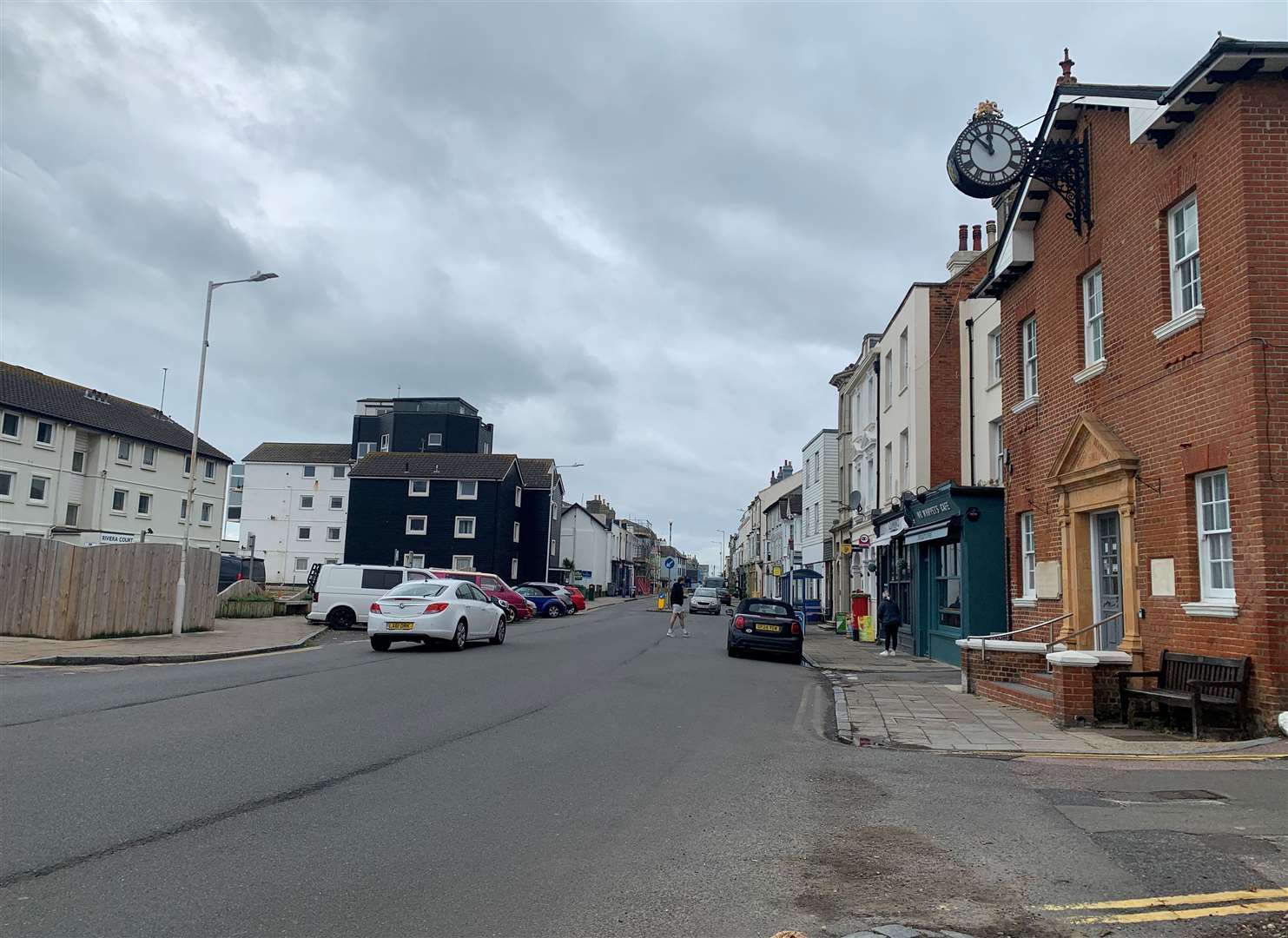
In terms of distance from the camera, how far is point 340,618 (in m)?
27.0

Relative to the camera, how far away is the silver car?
55469 mm

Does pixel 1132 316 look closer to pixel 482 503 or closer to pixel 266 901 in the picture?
pixel 266 901

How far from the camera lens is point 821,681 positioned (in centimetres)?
1756

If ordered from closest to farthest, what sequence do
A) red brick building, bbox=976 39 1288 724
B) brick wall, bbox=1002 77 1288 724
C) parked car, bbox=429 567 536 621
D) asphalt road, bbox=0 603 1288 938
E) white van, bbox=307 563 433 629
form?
asphalt road, bbox=0 603 1288 938
brick wall, bbox=1002 77 1288 724
red brick building, bbox=976 39 1288 724
white van, bbox=307 563 433 629
parked car, bbox=429 567 536 621

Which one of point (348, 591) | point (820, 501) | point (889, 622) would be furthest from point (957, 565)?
point (820, 501)

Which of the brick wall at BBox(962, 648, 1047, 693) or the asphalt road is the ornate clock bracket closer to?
the brick wall at BBox(962, 648, 1047, 693)

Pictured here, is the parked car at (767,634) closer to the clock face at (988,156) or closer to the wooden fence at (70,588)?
the clock face at (988,156)

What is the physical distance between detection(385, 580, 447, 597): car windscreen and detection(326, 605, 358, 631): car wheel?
7.51 m

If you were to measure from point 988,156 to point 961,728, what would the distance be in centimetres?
875

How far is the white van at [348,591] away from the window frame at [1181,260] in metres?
20.5

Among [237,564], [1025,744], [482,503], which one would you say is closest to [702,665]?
[1025,744]

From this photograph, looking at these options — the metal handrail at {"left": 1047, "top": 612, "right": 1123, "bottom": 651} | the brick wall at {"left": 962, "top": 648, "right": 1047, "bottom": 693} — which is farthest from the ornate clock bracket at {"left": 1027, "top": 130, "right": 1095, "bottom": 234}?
the brick wall at {"left": 962, "top": 648, "right": 1047, "bottom": 693}

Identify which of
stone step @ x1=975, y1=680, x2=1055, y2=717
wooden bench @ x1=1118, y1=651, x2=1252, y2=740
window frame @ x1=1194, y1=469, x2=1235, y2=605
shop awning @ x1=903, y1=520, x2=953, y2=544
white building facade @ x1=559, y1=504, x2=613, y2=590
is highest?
white building facade @ x1=559, y1=504, x2=613, y2=590

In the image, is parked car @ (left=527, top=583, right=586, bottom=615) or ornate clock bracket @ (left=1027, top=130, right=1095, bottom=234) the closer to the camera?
ornate clock bracket @ (left=1027, top=130, right=1095, bottom=234)
